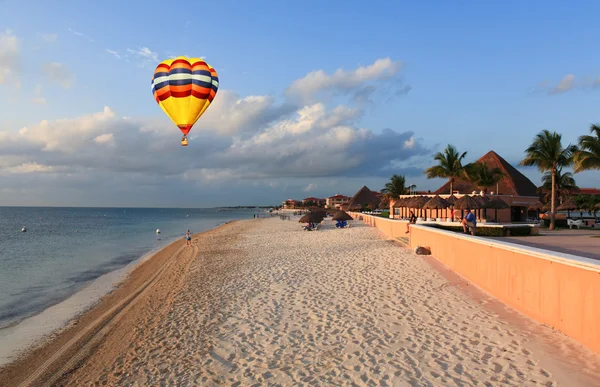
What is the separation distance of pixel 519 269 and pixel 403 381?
12.1ft

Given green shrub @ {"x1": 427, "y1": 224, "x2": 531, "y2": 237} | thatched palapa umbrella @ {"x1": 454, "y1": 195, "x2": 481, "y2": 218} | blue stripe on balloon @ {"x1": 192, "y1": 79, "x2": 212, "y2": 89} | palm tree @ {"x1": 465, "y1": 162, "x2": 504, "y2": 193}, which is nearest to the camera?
blue stripe on balloon @ {"x1": 192, "y1": 79, "x2": 212, "y2": 89}

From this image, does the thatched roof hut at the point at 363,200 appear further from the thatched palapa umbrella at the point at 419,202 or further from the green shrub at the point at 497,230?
the green shrub at the point at 497,230

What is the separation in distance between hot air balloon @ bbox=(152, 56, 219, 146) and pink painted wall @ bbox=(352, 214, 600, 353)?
11.7 m

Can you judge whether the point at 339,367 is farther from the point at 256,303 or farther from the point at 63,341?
the point at 63,341

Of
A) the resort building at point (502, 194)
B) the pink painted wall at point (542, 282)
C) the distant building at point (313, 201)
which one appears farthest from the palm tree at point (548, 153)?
the distant building at point (313, 201)

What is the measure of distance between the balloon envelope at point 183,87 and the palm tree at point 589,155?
61.6 feet

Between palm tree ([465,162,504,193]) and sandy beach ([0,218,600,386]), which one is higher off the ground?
palm tree ([465,162,504,193])

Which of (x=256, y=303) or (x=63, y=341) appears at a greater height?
(x=256, y=303)

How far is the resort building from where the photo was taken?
109 ft

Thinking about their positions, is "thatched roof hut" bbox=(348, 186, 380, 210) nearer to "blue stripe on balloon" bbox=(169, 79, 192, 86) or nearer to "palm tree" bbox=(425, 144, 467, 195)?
"palm tree" bbox=(425, 144, 467, 195)

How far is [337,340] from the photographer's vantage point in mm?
6234

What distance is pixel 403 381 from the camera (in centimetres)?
471

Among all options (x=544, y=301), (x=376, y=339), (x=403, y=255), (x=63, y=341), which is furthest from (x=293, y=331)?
(x=403, y=255)

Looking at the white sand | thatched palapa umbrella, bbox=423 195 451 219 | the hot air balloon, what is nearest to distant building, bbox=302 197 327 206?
thatched palapa umbrella, bbox=423 195 451 219
